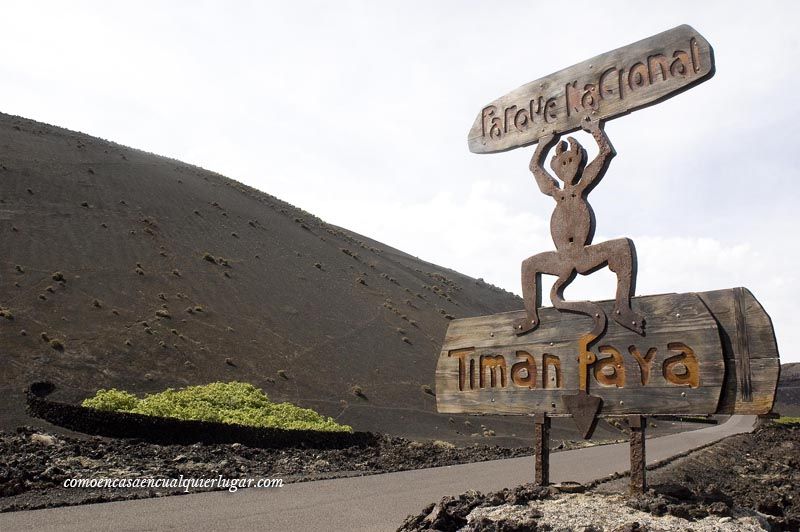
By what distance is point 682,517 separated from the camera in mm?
4535

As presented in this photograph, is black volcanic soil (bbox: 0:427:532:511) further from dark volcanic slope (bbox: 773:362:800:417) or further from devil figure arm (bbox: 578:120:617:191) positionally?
dark volcanic slope (bbox: 773:362:800:417)

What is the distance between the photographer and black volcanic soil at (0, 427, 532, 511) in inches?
394

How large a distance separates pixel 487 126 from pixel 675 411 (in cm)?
303

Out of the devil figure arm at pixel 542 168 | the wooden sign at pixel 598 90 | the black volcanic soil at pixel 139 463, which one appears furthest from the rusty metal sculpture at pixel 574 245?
the black volcanic soil at pixel 139 463

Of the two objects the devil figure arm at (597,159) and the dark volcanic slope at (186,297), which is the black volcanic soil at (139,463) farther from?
the devil figure arm at (597,159)

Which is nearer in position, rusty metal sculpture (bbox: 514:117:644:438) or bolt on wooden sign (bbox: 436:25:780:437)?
bolt on wooden sign (bbox: 436:25:780:437)

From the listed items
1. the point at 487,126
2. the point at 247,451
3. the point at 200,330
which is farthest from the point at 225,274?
the point at 487,126

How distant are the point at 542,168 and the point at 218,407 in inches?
678

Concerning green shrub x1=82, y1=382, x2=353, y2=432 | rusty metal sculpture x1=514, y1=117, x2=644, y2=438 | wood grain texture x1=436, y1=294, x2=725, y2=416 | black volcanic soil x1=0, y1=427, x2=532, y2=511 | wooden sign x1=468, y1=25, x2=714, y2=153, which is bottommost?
black volcanic soil x1=0, y1=427, x2=532, y2=511

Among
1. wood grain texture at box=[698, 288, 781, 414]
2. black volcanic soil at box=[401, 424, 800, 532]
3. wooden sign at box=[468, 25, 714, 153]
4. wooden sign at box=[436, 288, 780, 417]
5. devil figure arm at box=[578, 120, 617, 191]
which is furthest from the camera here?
devil figure arm at box=[578, 120, 617, 191]

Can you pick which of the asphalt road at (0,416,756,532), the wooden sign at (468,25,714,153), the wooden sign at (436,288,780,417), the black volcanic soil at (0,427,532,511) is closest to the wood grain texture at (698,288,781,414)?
the wooden sign at (436,288,780,417)

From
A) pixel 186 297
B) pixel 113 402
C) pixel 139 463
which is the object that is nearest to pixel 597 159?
pixel 139 463

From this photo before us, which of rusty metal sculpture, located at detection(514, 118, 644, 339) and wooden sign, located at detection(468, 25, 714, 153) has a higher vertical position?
wooden sign, located at detection(468, 25, 714, 153)

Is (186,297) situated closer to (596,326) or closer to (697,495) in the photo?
(596,326)
